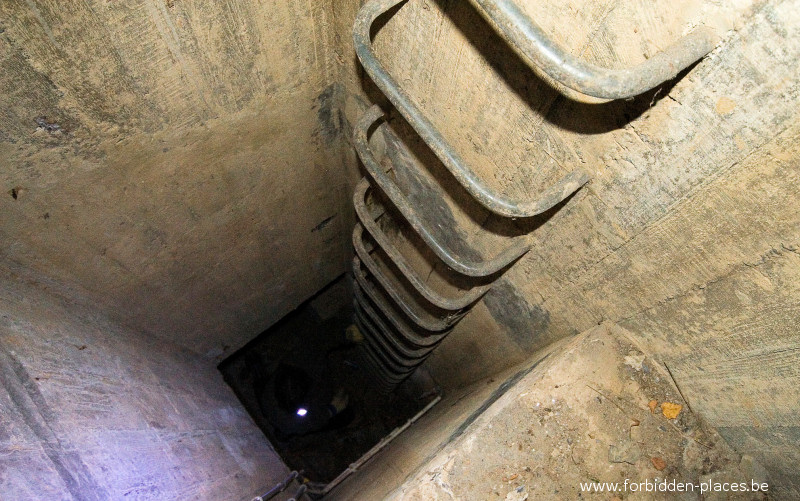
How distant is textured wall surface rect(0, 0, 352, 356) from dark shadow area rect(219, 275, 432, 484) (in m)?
2.11

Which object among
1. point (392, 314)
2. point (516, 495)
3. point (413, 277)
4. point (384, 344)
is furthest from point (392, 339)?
point (516, 495)

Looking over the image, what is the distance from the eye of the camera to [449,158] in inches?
65.6

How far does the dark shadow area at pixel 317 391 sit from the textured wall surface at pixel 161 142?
2109 mm

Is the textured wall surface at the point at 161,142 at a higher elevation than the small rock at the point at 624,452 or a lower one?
higher

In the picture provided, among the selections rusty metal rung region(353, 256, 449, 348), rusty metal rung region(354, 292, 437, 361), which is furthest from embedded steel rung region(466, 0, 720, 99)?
rusty metal rung region(354, 292, 437, 361)

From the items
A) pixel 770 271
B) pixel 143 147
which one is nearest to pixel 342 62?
pixel 143 147

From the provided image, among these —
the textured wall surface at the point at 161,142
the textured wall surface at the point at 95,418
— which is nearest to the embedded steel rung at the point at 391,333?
the textured wall surface at the point at 161,142

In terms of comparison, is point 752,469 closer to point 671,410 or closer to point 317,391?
point 671,410

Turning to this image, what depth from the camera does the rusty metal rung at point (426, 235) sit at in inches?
81.9

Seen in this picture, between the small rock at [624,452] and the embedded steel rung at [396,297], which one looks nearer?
the small rock at [624,452]

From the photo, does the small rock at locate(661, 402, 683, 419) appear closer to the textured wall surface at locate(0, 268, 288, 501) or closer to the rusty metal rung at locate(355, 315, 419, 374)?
the textured wall surface at locate(0, 268, 288, 501)

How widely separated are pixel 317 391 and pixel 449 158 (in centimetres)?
452

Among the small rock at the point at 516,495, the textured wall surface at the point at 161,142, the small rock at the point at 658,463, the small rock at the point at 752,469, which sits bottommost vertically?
the small rock at the point at 752,469

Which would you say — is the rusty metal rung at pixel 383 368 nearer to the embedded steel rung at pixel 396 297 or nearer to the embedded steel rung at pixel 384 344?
the embedded steel rung at pixel 384 344
